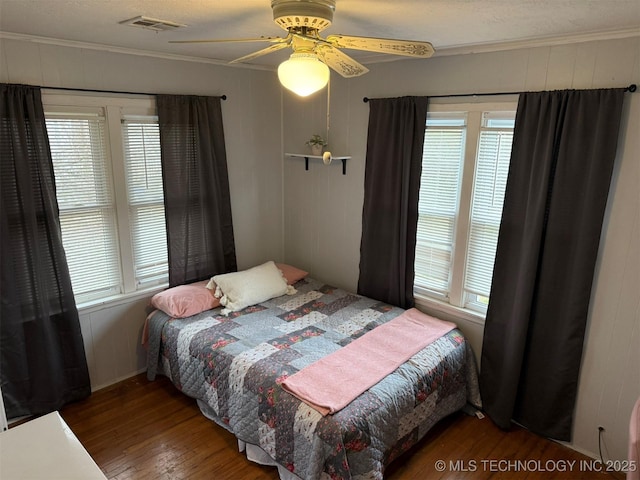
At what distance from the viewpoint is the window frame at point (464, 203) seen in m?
2.82

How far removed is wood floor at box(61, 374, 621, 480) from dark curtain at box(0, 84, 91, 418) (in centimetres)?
36

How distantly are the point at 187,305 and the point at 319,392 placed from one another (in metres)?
1.35

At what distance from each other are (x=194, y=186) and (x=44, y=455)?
93.4 inches

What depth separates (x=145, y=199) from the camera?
3316 mm

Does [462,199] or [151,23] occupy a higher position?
[151,23]

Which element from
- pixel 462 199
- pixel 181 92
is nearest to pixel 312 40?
pixel 462 199

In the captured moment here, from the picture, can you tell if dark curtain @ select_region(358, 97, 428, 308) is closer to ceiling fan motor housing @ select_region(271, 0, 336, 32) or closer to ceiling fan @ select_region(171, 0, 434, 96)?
ceiling fan @ select_region(171, 0, 434, 96)

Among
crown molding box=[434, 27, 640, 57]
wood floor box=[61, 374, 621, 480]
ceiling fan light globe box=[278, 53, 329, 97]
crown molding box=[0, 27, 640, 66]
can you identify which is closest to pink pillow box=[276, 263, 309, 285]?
wood floor box=[61, 374, 621, 480]

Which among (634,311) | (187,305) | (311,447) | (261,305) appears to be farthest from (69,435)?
(634,311)

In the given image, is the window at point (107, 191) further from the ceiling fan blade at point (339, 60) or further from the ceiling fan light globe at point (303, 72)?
→ the ceiling fan light globe at point (303, 72)

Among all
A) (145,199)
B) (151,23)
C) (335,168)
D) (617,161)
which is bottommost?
(145,199)

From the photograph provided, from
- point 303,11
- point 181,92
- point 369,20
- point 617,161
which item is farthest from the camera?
point 181,92

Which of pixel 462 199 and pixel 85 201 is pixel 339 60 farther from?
pixel 85 201

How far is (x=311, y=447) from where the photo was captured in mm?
2209
